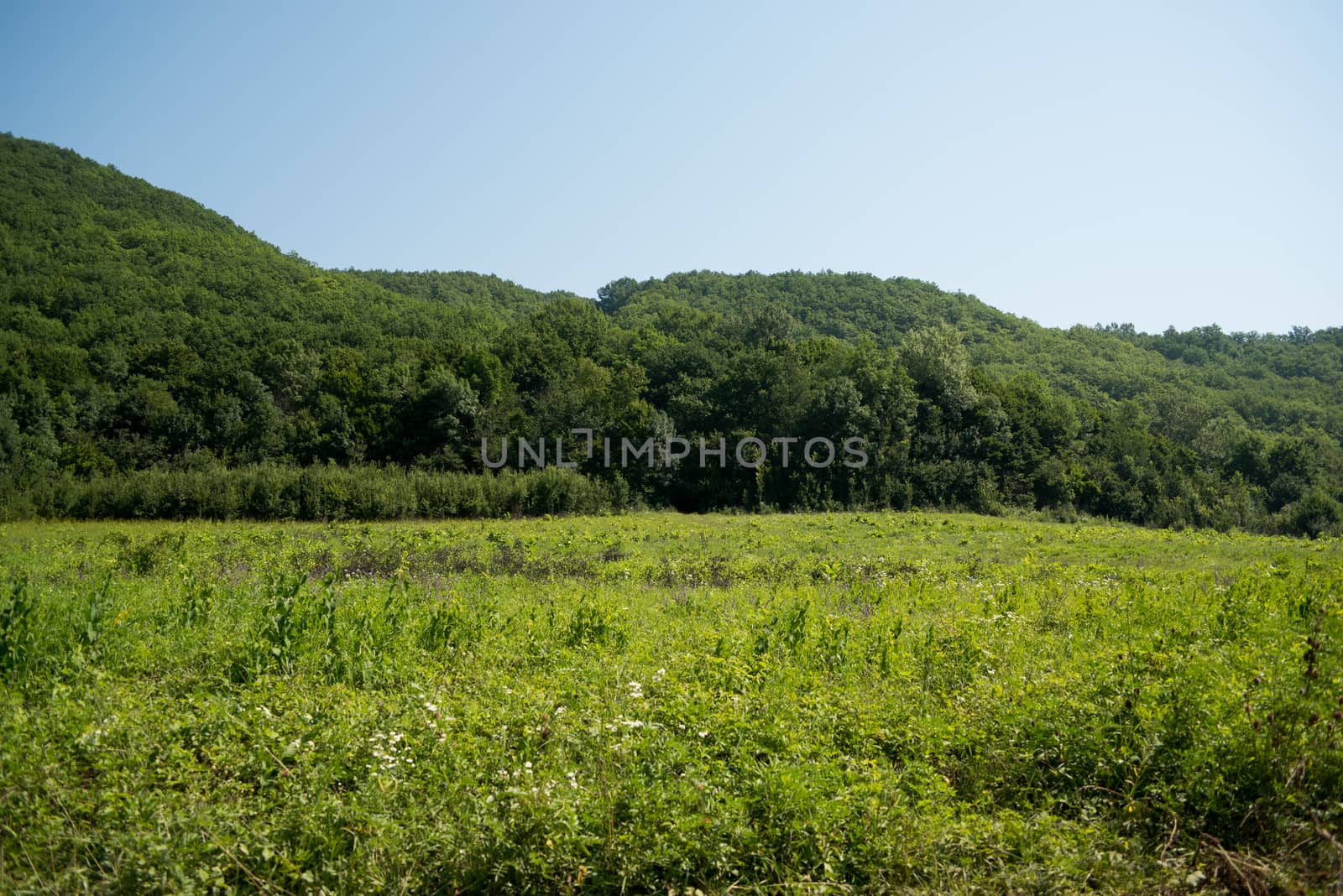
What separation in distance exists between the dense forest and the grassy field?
27.1m

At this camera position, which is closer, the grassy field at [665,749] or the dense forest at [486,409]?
the grassy field at [665,749]

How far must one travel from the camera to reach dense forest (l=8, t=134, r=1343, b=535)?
37344mm

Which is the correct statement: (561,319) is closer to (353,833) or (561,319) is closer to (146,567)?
(146,567)

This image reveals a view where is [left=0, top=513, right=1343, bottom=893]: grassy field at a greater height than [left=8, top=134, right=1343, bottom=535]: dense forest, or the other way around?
[left=8, top=134, right=1343, bottom=535]: dense forest

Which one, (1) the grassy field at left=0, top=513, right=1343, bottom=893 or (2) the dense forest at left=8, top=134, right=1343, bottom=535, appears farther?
(2) the dense forest at left=8, top=134, right=1343, bottom=535

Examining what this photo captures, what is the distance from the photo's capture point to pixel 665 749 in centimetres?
472

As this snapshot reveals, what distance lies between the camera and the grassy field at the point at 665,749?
3830mm

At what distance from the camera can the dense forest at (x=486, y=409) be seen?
37.3m

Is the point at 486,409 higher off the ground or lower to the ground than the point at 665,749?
higher

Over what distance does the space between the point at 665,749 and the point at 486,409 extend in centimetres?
4449

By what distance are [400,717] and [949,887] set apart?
12.0ft

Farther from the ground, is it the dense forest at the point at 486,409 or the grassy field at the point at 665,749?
the dense forest at the point at 486,409

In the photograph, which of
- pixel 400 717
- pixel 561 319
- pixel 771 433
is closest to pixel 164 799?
pixel 400 717

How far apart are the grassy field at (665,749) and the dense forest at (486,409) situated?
27127mm
